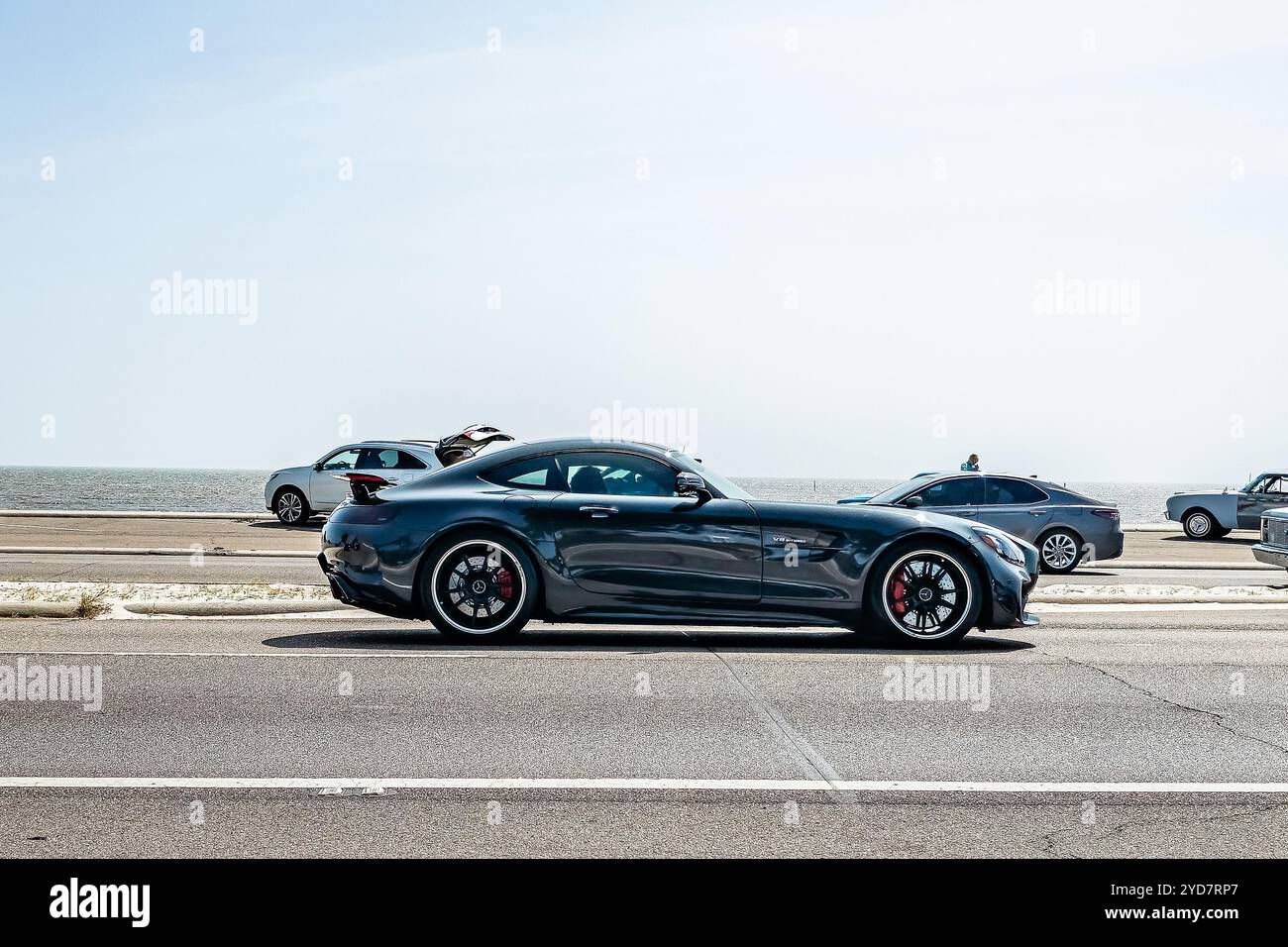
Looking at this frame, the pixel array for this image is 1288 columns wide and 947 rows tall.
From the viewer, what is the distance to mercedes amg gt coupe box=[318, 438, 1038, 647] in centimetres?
965

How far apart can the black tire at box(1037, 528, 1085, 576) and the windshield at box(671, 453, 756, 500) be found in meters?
10.7

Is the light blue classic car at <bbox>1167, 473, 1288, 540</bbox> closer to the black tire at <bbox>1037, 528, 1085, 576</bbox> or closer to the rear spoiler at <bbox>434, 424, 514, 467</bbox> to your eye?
the black tire at <bbox>1037, 528, 1085, 576</bbox>

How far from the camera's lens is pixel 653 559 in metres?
9.66

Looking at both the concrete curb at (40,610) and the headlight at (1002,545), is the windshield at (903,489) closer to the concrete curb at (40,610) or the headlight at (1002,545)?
the headlight at (1002,545)

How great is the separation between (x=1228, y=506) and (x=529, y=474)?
25.4 meters

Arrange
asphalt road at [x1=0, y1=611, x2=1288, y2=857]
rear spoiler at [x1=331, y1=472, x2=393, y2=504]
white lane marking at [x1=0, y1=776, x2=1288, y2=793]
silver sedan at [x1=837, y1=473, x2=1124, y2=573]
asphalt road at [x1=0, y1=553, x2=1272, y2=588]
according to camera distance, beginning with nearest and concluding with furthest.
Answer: asphalt road at [x1=0, y1=611, x2=1288, y2=857], white lane marking at [x1=0, y1=776, x2=1288, y2=793], rear spoiler at [x1=331, y1=472, x2=393, y2=504], asphalt road at [x1=0, y1=553, x2=1272, y2=588], silver sedan at [x1=837, y1=473, x2=1124, y2=573]

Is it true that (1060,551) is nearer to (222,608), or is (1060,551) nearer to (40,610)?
(222,608)

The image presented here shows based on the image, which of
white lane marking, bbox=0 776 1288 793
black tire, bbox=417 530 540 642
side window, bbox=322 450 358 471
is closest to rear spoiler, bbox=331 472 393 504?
black tire, bbox=417 530 540 642

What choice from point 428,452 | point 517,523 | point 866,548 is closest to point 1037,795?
point 866,548

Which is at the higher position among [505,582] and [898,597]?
[505,582]

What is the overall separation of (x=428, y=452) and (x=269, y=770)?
23467 mm

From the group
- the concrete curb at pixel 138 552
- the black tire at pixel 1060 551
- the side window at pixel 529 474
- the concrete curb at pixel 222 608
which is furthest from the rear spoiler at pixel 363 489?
the black tire at pixel 1060 551

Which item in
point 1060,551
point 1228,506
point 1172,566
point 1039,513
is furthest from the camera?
point 1228,506

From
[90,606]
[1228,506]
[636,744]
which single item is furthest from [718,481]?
[1228,506]
